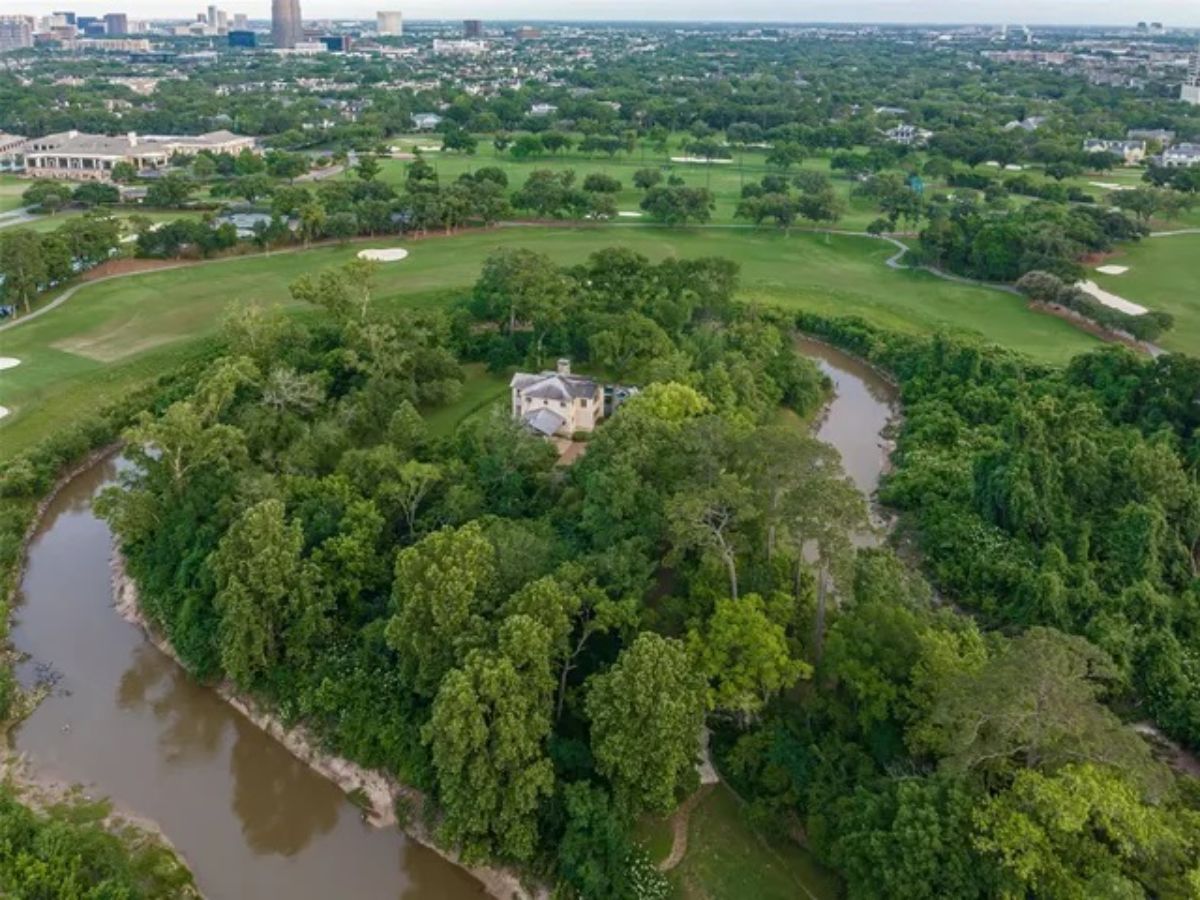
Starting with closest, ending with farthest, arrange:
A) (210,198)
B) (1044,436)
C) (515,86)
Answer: (1044,436)
(210,198)
(515,86)

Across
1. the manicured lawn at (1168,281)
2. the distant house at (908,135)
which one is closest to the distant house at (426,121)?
the distant house at (908,135)

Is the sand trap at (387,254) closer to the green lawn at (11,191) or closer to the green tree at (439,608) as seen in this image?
the green lawn at (11,191)

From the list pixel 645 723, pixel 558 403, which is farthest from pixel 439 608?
pixel 558 403

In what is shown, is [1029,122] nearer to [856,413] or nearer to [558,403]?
[856,413]

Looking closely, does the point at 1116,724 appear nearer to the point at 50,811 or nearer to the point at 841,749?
the point at 841,749

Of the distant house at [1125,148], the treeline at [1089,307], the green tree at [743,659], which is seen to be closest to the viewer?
the green tree at [743,659]

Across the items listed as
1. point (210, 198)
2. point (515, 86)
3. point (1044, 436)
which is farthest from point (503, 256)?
point (515, 86)
